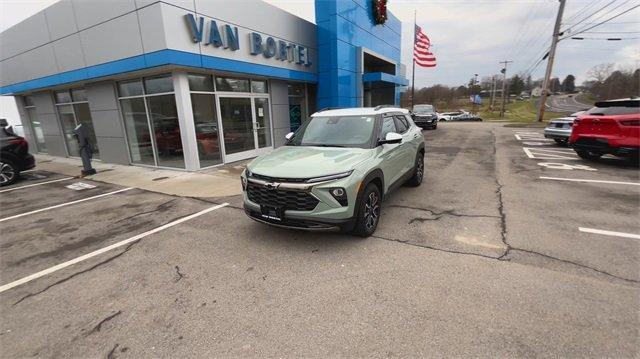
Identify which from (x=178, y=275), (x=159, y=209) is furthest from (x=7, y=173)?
(x=178, y=275)

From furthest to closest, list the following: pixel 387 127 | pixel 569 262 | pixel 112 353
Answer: pixel 387 127
pixel 569 262
pixel 112 353

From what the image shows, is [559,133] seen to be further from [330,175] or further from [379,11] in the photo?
[330,175]

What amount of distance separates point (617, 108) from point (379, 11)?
39.7ft

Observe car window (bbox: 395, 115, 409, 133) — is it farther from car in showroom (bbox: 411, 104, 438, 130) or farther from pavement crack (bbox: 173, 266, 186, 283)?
car in showroom (bbox: 411, 104, 438, 130)

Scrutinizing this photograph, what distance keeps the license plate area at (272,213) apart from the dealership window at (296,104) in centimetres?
995

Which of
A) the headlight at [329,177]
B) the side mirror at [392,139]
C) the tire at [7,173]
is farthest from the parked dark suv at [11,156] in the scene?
the side mirror at [392,139]

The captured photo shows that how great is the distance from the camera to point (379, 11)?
16.2m

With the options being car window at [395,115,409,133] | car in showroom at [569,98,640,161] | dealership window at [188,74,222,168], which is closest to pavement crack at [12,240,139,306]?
car window at [395,115,409,133]

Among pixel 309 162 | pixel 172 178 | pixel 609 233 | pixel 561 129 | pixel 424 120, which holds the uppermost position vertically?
pixel 309 162

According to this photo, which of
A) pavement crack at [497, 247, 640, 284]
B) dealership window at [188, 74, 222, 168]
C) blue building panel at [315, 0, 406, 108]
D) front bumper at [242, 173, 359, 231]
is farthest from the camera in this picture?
blue building panel at [315, 0, 406, 108]

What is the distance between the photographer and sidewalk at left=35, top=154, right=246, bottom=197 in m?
7.07

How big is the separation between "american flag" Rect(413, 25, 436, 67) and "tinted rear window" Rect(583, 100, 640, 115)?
13703 millimetres

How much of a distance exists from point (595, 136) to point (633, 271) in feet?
22.0

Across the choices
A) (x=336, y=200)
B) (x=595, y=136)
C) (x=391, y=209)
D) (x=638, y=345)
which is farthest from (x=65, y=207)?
(x=595, y=136)
